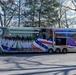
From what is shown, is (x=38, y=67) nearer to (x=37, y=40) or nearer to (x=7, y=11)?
(x=37, y=40)

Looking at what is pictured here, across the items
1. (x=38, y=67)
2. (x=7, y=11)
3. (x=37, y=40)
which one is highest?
(x=7, y=11)

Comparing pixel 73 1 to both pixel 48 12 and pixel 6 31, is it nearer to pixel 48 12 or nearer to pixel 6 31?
pixel 48 12

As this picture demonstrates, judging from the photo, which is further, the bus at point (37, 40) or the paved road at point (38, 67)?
the bus at point (37, 40)

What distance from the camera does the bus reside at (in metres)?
29.4

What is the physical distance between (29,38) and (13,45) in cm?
211

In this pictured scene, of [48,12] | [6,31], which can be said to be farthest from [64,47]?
[48,12]

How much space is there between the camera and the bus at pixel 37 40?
96.3 feet

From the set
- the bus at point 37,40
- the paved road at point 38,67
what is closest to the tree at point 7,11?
the bus at point 37,40

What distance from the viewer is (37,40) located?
3003 centimetres

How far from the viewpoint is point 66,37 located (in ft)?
101

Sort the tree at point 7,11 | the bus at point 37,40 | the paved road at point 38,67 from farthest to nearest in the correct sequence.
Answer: the tree at point 7,11 → the bus at point 37,40 → the paved road at point 38,67

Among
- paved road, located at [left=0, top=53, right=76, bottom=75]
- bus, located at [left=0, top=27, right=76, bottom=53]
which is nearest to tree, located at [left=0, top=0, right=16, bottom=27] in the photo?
bus, located at [left=0, top=27, right=76, bottom=53]

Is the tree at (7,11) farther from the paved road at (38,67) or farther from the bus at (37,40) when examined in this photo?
the paved road at (38,67)

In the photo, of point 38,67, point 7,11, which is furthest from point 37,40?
point 7,11
